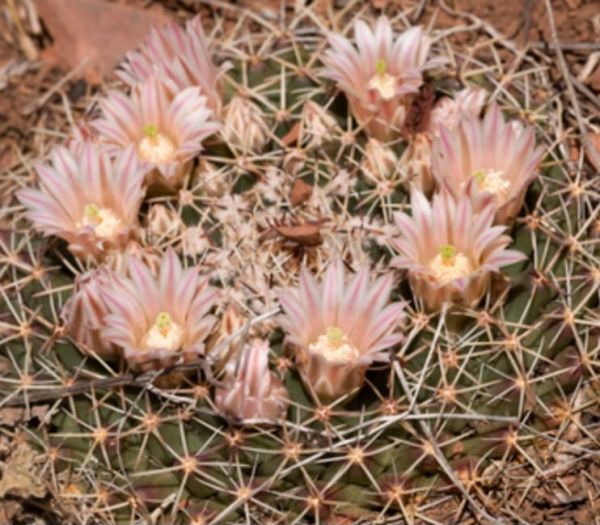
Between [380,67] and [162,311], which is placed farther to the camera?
[380,67]

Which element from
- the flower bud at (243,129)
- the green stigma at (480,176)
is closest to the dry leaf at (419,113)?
the green stigma at (480,176)

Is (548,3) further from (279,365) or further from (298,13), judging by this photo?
(279,365)

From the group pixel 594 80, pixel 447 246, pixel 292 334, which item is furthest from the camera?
pixel 594 80

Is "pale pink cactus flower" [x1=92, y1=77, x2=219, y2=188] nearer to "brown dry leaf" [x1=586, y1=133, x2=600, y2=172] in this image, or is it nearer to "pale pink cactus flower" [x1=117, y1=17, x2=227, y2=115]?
"pale pink cactus flower" [x1=117, y1=17, x2=227, y2=115]

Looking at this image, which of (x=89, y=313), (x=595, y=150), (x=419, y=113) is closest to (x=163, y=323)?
(x=89, y=313)

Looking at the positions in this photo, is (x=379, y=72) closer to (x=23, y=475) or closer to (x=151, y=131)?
(x=151, y=131)

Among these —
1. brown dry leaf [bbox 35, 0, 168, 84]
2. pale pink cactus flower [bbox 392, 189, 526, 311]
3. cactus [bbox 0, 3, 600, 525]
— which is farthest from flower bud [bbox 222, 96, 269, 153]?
brown dry leaf [bbox 35, 0, 168, 84]
